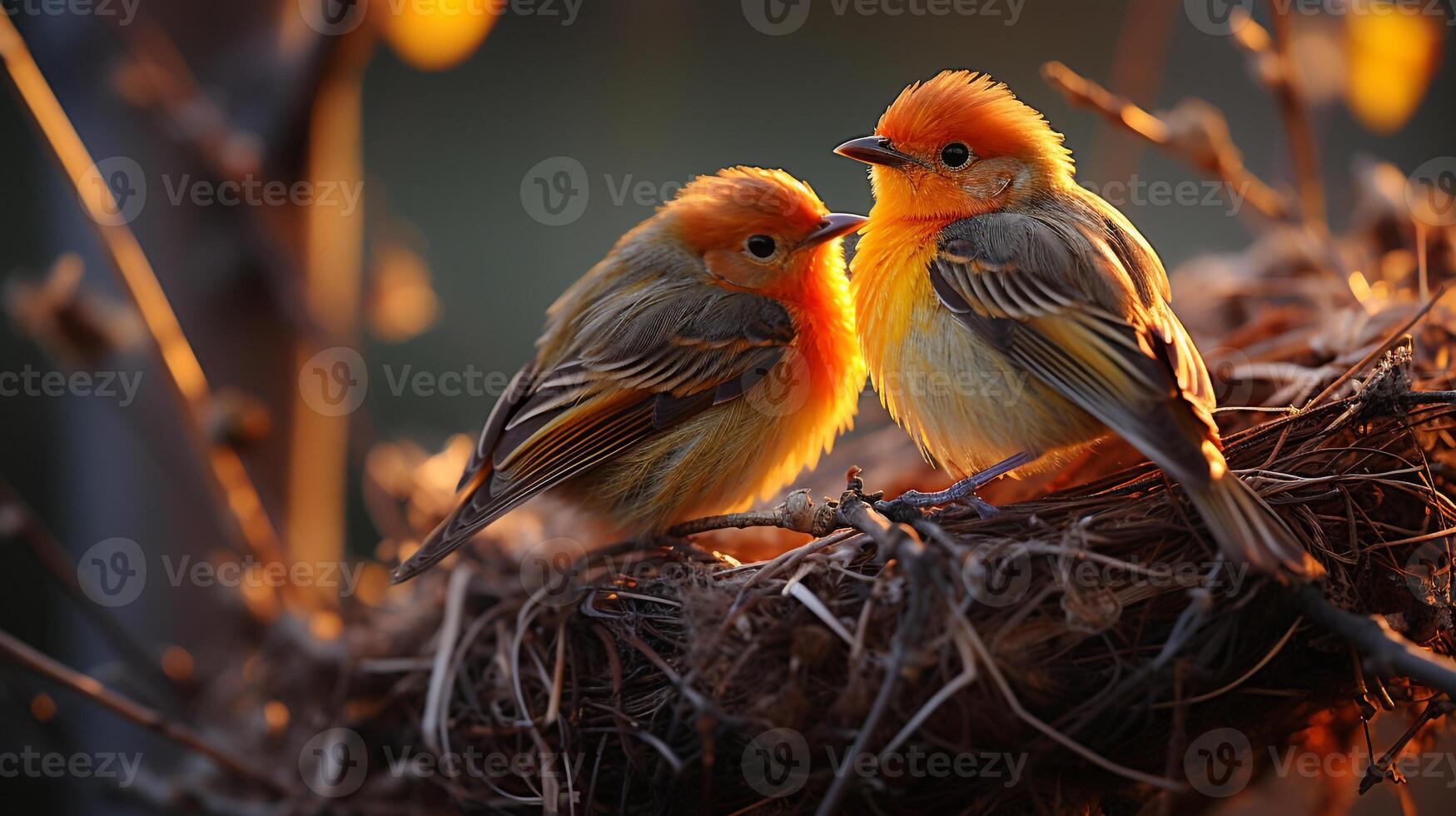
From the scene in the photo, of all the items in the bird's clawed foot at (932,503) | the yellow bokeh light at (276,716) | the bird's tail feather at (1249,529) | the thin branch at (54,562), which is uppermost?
the bird's tail feather at (1249,529)

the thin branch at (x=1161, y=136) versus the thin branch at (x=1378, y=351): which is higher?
the thin branch at (x=1161, y=136)

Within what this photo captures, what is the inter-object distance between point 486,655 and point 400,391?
4.24 meters

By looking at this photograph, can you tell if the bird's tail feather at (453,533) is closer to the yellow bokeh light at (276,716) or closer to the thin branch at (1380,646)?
the yellow bokeh light at (276,716)

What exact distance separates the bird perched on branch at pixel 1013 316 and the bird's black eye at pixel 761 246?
0.40 meters

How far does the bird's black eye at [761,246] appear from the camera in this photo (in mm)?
3445

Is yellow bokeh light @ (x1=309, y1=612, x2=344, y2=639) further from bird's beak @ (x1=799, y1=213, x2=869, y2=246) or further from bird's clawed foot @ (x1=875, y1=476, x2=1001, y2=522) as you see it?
bird's beak @ (x1=799, y1=213, x2=869, y2=246)

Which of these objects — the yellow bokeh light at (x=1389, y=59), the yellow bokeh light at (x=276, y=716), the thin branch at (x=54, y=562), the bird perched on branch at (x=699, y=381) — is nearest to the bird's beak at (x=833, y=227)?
the bird perched on branch at (x=699, y=381)

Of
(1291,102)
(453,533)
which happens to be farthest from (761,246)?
(1291,102)

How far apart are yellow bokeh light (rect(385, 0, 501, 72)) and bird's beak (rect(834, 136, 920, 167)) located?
132 centimetres

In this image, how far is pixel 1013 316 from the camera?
101 inches

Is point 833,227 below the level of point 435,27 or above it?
below

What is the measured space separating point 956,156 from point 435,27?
1895mm

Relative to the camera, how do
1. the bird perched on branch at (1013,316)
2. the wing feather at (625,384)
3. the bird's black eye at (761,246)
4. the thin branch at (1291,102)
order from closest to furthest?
the bird perched on branch at (1013,316) < the wing feather at (625,384) < the thin branch at (1291,102) < the bird's black eye at (761,246)

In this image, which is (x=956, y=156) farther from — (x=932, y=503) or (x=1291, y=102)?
(x=1291, y=102)
